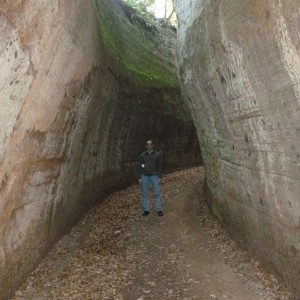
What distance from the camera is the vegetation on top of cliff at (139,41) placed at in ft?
48.3

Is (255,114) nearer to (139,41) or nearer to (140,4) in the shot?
(139,41)

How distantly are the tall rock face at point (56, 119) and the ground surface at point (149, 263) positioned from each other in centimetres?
54

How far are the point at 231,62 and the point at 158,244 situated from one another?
445cm

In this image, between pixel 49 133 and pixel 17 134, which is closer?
pixel 17 134

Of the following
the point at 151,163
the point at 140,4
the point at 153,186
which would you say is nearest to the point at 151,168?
the point at 151,163

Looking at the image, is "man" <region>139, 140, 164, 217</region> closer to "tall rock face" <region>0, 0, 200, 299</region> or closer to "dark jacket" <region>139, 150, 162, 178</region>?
"dark jacket" <region>139, 150, 162, 178</region>

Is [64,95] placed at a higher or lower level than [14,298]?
higher

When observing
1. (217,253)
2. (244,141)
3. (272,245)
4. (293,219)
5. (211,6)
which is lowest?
(217,253)

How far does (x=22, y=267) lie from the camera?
24.0 ft

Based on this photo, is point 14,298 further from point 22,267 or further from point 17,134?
point 17,134

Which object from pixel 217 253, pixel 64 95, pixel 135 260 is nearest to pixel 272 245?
pixel 217 253

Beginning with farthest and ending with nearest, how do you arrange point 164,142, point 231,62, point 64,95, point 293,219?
point 164,142 → point 64,95 → point 231,62 → point 293,219

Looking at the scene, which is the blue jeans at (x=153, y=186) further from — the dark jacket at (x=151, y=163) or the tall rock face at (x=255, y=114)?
the tall rock face at (x=255, y=114)

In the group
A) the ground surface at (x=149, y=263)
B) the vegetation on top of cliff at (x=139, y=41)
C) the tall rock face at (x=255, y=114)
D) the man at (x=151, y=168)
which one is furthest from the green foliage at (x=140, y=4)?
the ground surface at (x=149, y=263)
